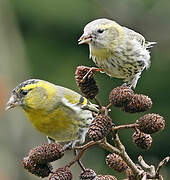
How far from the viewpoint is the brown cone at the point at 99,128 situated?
1.90 meters

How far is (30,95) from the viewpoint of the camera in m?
2.72

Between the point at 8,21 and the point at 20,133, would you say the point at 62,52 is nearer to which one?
the point at 8,21

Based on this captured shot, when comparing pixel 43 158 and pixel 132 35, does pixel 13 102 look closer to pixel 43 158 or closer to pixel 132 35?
pixel 43 158

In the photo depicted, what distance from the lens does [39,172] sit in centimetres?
209

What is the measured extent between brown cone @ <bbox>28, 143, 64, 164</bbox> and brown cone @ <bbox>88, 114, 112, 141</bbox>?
22cm

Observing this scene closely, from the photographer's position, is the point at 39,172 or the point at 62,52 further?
the point at 62,52

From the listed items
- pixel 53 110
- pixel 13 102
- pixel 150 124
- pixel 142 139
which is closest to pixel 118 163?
pixel 142 139

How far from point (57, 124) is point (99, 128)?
0.87m

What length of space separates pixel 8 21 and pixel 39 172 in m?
6.22

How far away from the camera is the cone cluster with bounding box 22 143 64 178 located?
6.80ft

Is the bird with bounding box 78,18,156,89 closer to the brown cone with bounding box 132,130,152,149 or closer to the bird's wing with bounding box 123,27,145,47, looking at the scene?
the bird's wing with bounding box 123,27,145,47

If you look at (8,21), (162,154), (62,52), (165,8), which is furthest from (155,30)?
(62,52)

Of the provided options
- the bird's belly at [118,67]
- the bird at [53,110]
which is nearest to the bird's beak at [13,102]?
the bird at [53,110]

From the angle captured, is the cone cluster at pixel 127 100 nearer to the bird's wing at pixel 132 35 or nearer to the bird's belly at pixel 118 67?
the bird's belly at pixel 118 67
